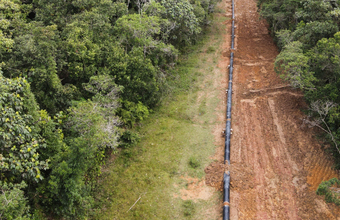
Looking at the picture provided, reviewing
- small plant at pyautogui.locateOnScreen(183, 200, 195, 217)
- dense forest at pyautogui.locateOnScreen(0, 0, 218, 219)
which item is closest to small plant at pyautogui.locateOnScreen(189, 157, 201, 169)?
small plant at pyautogui.locateOnScreen(183, 200, 195, 217)

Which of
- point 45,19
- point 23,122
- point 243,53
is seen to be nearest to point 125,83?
point 45,19

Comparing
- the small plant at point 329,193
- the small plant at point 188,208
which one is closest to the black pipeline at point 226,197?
the small plant at point 188,208

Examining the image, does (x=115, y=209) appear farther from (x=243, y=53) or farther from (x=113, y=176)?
(x=243, y=53)

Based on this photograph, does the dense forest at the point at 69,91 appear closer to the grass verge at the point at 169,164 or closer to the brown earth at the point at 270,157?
the grass verge at the point at 169,164

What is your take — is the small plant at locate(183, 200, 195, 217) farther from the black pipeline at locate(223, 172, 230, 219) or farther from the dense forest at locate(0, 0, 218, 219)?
the dense forest at locate(0, 0, 218, 219)

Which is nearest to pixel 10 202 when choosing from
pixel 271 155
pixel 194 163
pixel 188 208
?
pixel 188 208
